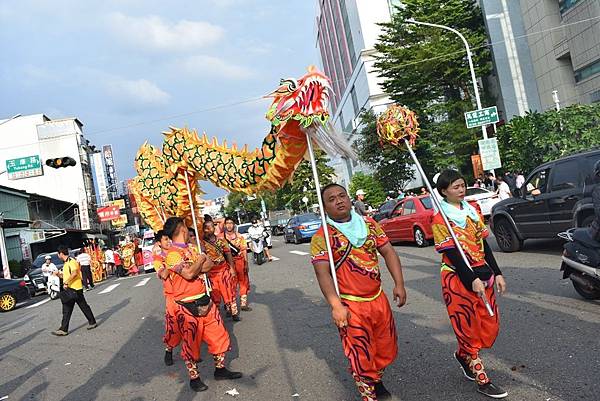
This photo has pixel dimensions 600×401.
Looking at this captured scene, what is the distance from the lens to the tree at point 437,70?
2514 cm

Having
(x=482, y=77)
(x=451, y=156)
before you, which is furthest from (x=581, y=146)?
(x=482, y=77)

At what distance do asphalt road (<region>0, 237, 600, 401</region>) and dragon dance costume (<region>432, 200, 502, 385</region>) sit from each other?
0.40 m

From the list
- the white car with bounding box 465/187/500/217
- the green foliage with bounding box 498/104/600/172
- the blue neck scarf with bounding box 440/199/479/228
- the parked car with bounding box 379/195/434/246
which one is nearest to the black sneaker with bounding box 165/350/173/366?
the blue neck scarf with bounding box 440/199/479/228

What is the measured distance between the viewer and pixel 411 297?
780cm

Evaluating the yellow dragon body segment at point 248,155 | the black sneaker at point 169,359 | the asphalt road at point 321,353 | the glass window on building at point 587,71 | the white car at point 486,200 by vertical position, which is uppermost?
the glass window on building at point 587,71

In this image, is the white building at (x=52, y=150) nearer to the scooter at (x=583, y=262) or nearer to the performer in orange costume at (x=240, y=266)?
the performer in orange costume at (x=240, y=266)

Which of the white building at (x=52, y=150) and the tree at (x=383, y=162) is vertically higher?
the white building at (x=52, y=150)

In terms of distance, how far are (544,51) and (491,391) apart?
23933 millimetres

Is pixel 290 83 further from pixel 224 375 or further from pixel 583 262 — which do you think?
pixel 583 262

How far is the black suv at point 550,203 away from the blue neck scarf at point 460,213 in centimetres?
472

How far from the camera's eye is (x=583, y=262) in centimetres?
557

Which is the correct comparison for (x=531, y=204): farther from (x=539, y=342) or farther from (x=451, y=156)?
(x=451, y=156)

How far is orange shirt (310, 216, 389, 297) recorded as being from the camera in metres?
3.61

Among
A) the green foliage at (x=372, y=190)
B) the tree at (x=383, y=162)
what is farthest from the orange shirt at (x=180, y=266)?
the green foliage at (x=372, y=190)
